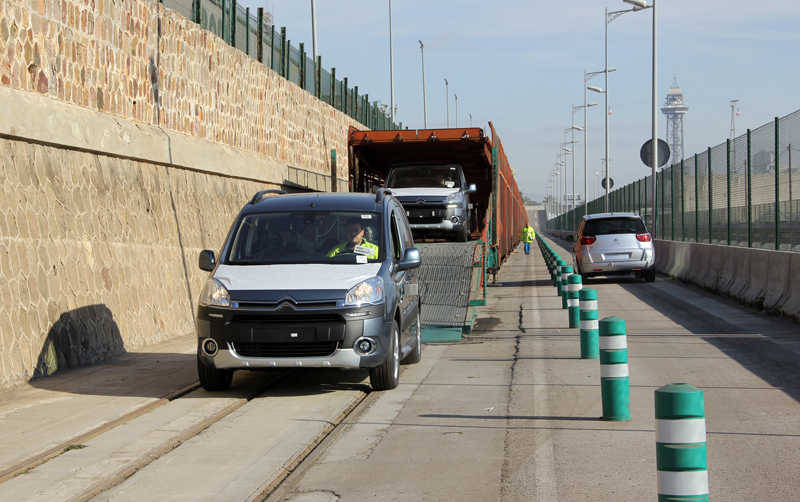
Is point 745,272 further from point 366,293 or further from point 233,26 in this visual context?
point 366,293

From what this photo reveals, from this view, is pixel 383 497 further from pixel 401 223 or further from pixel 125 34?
pixel 125 34

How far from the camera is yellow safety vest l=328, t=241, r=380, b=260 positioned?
1044 centimetres

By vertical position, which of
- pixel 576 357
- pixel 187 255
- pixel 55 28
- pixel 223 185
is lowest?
pixel 576 357

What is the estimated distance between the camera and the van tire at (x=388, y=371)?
970 centimetres

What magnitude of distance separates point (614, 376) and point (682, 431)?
11.1 feet

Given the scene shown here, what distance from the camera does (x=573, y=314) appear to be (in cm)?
1556

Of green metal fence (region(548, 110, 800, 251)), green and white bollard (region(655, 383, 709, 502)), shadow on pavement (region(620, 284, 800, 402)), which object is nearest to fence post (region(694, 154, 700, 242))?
green metal fence (region(548, 110, 800, 251))

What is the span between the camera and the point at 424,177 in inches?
809

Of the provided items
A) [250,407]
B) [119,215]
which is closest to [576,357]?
[250,407]

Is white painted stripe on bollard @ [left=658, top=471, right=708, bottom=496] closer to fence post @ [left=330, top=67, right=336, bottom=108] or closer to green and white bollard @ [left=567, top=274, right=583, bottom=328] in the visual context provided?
green and white bollard @ [left=567, top=274, right=583, bottom=328]

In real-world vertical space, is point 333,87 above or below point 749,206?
above

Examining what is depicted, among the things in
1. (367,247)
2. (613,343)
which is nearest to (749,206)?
(367,247)

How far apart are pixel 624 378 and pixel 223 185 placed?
12394mm

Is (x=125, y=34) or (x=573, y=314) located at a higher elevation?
(x=125, y=34)
